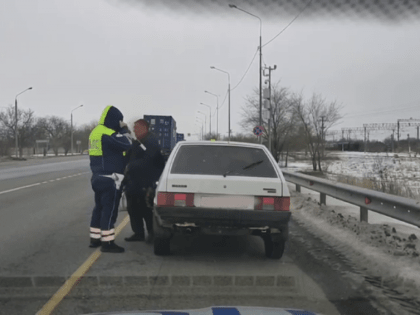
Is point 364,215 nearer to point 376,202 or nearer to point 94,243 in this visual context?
point 376,202

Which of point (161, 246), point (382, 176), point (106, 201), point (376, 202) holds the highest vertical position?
point (106, 201)

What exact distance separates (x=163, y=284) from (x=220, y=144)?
213 centimetres

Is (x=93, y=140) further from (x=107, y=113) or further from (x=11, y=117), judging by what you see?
(x=11, y=117)

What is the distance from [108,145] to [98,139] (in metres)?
0.15

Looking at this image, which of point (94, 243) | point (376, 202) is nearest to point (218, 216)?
point (94, 243)

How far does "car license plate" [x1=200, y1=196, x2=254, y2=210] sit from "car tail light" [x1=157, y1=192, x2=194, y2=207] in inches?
5.6

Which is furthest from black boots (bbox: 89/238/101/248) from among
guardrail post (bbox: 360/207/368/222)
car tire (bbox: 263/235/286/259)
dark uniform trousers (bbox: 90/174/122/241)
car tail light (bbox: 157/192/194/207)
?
guardrail post (bbox: 360/207/368/222)

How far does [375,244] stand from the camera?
6.41m

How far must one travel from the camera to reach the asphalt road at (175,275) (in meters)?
4.16

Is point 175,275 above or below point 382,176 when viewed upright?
below

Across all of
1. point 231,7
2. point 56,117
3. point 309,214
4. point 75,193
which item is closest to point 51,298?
point 231,7

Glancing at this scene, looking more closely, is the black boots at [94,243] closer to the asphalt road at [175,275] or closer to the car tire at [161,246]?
the asphalt road at [175,275]

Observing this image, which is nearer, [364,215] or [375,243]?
[375,243]

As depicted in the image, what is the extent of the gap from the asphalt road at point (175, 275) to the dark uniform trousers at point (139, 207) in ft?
1.19
